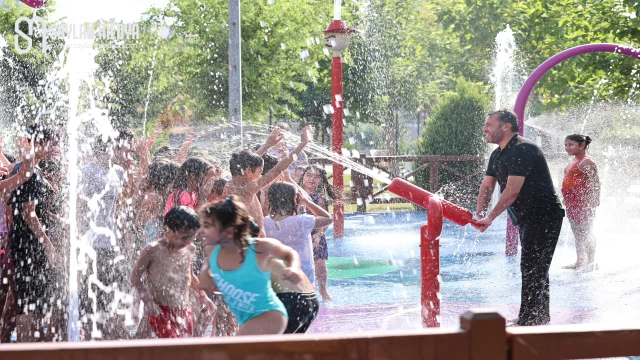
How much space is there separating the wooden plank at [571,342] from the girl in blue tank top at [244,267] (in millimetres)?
1554

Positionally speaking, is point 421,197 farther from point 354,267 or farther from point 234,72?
point 234,72

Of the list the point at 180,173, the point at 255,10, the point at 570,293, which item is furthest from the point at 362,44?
the point at 180,173

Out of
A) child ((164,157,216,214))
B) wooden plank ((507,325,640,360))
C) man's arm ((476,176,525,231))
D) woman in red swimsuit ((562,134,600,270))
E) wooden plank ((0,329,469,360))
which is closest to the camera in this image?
wooden plank ((0,329,469,360))

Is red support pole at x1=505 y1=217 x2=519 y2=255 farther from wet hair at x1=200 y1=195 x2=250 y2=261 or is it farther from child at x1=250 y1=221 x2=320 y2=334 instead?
wet hair at x1=200 y1=195 x2=250 y2=261

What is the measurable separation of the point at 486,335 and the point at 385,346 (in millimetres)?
263

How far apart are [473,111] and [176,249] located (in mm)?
16734

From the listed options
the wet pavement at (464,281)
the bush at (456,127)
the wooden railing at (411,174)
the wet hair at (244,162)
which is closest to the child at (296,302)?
the wet hair at (244,162)

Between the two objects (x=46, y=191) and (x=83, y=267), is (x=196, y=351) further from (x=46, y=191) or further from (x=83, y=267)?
(x=83, y=267)

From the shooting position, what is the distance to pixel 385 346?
6.98 feet

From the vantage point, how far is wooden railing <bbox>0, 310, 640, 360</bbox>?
207 centimetres

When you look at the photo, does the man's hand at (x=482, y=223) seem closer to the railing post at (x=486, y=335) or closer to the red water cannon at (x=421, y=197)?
the red water cannon at (x=421, y=197)

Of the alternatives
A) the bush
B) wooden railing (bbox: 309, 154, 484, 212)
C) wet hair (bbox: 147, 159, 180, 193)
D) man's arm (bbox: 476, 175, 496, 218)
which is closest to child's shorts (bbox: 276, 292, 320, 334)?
wet hair (bbox: 147, 159, 180, 193)

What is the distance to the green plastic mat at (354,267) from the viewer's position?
9352mm

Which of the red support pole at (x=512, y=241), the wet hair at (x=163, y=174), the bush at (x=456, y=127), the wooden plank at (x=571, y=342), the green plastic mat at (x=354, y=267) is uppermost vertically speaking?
the bush at (x=456, y=127)
